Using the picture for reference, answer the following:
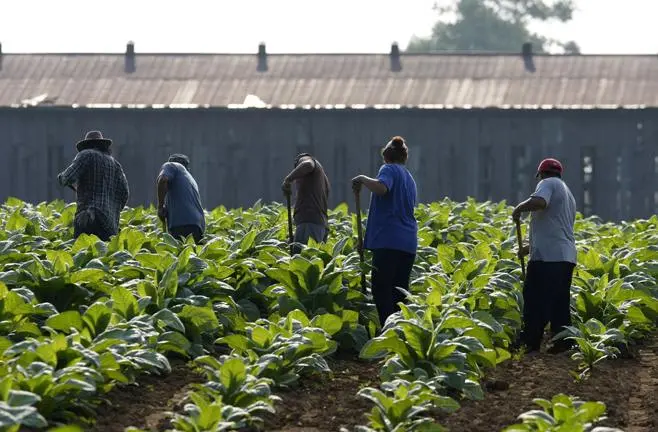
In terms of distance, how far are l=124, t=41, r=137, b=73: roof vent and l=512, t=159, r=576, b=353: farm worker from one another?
2692 cm

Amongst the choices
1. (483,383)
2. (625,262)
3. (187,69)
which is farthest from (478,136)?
(483,383)

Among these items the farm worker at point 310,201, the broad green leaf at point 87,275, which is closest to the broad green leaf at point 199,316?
the broad green leaf at point 87,275

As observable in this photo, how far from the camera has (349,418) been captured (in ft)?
29.0

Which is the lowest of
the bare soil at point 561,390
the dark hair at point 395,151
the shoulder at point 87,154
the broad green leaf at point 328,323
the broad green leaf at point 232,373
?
the bare soil at point 561,390

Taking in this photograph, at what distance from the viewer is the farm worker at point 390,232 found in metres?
11.9

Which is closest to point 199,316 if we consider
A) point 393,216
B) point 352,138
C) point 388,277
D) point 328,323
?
point 328,323

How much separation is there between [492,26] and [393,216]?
8620 centimetres

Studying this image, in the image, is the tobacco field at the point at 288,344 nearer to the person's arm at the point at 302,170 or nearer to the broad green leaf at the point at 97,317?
the broad green leaf at the point at 97,317

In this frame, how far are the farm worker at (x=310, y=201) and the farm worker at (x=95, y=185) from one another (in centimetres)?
177

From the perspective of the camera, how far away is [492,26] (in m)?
96.6

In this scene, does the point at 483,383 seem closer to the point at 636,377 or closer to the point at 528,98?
the point at 636,377

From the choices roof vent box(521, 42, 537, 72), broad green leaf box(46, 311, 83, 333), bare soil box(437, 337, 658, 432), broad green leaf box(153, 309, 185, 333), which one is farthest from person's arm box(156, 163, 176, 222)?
roof vent box(521, 42, 537, 72)

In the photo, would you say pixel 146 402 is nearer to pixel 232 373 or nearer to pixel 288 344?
pixel 232 373

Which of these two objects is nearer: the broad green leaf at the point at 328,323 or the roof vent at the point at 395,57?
the broad green leaf at the point at 328,323
